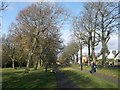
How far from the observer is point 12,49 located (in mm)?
77625

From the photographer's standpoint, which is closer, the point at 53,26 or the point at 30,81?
the point at 30,81

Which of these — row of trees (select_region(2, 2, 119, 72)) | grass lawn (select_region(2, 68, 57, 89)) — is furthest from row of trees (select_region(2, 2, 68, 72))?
grass lawn (select_region(2, 68, 57, 89))

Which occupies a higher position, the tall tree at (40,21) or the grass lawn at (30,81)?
the tall tree at (40,21)

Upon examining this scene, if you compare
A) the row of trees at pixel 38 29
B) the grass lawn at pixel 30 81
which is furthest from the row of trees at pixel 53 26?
the grass lawn at pixel 30 81

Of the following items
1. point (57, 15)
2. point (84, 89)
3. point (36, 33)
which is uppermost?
point (57, 15)

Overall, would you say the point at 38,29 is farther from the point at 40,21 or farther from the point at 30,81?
the point at 30,81

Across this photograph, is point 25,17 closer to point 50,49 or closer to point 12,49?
point 50,49

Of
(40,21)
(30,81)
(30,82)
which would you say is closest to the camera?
(30,82)

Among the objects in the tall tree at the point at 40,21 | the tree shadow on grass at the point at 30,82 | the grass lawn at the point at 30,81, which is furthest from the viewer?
the tall tree at the point at 40,21

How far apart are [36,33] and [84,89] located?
33.5 m

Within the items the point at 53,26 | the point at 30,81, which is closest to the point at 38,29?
the point at 53,26

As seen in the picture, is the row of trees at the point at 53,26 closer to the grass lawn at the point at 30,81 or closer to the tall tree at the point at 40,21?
the tall tree at the point at 40,21

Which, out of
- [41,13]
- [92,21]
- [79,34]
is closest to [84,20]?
[92,21]

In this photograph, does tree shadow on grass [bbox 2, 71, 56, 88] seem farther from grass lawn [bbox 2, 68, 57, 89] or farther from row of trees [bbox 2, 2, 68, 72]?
row of trees [bbox 2, 2, 68, 72]
